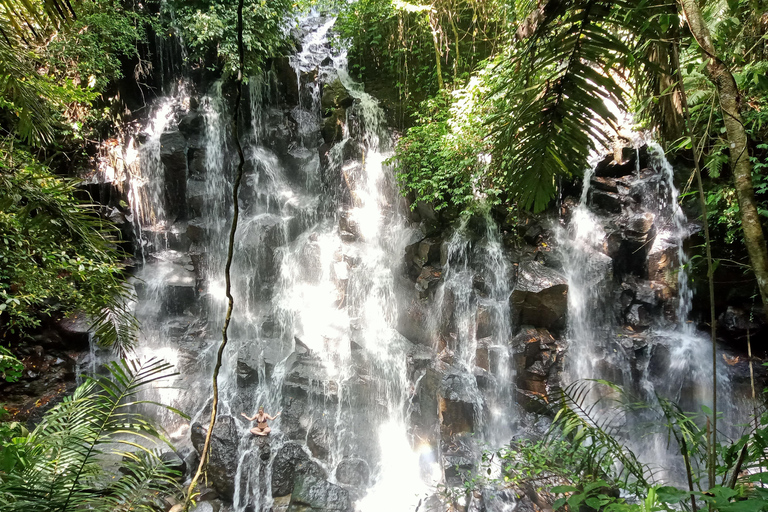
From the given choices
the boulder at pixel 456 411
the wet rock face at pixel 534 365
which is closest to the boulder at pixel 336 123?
the wet rock face at pixel 534 365

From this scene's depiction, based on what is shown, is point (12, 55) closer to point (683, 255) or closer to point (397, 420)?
point (397, 420)

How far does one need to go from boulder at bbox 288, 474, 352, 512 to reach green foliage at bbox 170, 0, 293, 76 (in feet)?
30.2

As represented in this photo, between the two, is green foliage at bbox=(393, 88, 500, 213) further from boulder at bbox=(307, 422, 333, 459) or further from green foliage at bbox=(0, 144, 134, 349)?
green foliage at bbox=(0, 144, 134, 349)

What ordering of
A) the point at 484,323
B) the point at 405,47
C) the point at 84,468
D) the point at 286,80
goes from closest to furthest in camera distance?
the point at 84,468 < the point at 484,323 < the point at 405,47 < the point at 286,80

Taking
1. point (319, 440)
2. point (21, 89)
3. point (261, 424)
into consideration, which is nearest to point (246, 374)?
point (261, 424)

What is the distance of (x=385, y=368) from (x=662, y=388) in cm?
480

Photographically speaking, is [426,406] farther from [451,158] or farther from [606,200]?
[606,200]

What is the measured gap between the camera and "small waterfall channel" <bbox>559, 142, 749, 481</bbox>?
6258 millimetres

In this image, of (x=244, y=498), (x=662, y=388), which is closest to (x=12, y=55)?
(x=244, y=498)

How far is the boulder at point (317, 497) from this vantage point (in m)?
5.11

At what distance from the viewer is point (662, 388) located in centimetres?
631

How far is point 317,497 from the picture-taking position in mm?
5215

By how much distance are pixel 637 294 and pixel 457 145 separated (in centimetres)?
440

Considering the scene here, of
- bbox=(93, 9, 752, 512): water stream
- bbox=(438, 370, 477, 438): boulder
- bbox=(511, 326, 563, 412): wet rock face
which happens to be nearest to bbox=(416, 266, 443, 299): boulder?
Result: bbox=(93, 9, 752, 512): water stream
